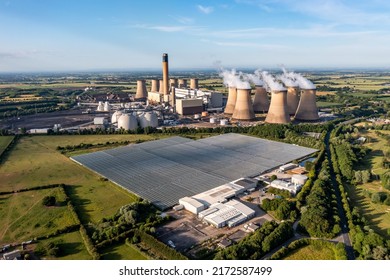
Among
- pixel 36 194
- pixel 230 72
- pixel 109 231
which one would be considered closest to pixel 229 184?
pixel 109 231

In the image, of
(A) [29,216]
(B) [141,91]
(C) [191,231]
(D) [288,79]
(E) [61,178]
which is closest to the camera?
(C) [191,231]

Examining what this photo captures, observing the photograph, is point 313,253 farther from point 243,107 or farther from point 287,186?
point 243,107

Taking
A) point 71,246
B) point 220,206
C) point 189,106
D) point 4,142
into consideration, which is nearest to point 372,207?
point 220,206

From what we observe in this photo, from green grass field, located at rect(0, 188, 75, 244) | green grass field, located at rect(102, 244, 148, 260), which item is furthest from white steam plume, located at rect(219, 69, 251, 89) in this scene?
Answer: green grass field, located at rect(102, 244, 148, 260)

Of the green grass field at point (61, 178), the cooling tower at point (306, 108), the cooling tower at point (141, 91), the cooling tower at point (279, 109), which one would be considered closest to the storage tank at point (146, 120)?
the green grass field at point (61, 178)

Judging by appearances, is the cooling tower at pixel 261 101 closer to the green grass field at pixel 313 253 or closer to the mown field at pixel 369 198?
the mown field at pixel 369 198

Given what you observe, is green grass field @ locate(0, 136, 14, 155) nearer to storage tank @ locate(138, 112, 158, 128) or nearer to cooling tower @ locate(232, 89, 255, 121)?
storage tank @ locate(138, 112, 158, 128)
